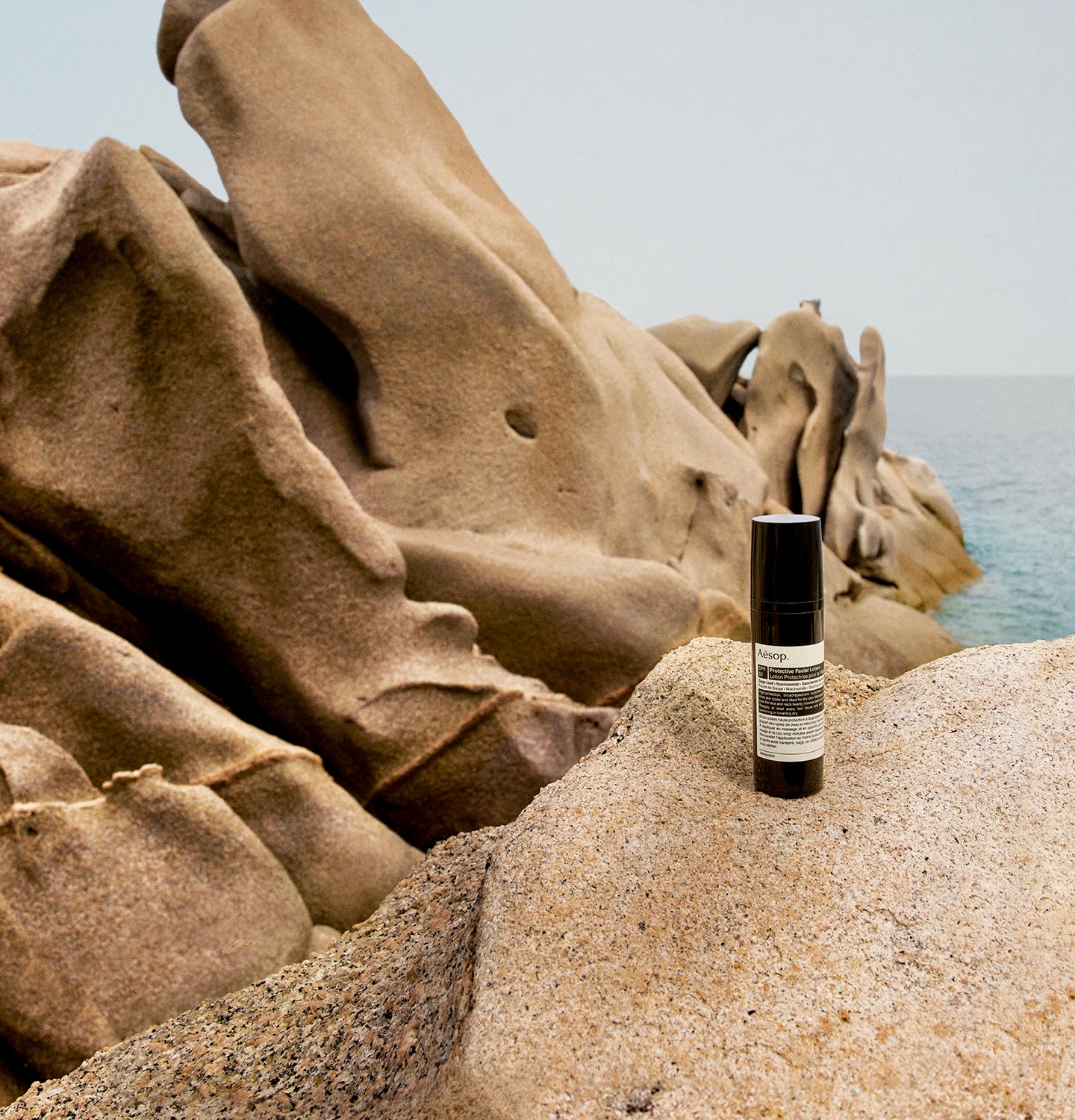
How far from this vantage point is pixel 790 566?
1.48 meters

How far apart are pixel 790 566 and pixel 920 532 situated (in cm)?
937

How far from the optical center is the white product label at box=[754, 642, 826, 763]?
4.90 feet

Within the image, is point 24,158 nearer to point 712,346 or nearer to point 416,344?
point 416,344

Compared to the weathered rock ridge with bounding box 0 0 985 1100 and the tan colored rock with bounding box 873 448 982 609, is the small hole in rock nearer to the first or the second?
the weathered rock ridge with bounding box 0 0 985 1100

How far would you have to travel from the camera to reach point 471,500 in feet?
12.6

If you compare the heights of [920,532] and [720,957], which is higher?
[720,957]

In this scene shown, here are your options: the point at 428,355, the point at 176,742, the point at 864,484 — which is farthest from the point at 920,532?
the point at 176,742

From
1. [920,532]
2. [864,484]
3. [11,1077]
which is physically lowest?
[920,532]

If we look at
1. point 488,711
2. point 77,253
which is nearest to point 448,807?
point 488,711

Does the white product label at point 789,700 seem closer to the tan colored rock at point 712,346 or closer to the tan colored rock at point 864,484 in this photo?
the tan colored rock at point 712,346

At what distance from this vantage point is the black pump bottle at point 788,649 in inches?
58.2

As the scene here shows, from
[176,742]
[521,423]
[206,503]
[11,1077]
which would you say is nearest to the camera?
[11,1077]

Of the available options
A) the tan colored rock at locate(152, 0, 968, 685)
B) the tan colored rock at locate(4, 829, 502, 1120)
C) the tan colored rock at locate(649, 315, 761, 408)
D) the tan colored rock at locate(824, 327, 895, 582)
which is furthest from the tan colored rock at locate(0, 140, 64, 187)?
the tan colored rock at locate(824, 327, 895, 582)

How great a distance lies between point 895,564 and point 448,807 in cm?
683
